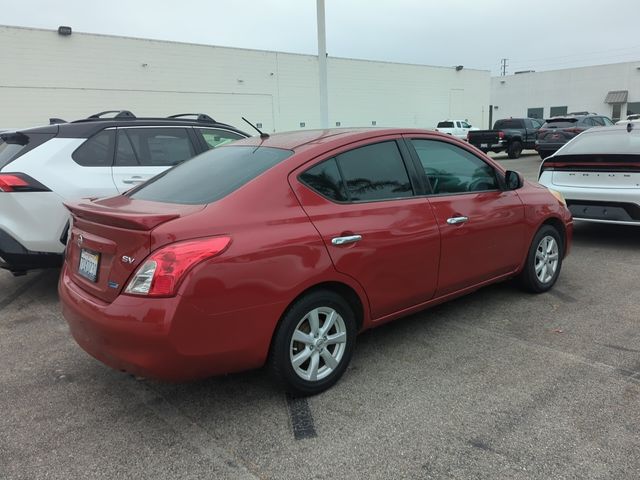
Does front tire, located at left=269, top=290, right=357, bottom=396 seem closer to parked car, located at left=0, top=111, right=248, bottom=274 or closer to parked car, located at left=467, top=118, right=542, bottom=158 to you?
parked car, located at left=0, top=111, right=248, bottom=274

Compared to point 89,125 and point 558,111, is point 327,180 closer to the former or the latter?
point 89,125

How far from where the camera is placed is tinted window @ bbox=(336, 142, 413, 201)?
3.41 meters

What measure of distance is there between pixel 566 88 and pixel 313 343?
59.6 metres

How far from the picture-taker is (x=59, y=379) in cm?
351

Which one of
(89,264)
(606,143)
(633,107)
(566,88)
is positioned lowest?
(89,264)

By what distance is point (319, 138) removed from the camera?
3.57 meters

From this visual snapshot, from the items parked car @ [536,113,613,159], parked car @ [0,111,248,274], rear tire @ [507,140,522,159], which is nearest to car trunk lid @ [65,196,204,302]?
parked car @ [0,111,248,274]

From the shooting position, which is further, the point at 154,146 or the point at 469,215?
the point at 154,146

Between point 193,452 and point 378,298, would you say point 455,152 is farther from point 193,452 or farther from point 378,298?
point 193,452

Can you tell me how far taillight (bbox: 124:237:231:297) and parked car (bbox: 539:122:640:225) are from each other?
221 inches

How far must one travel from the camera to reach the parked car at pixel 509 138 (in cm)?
2312

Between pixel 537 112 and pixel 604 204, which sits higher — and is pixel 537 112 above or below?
above

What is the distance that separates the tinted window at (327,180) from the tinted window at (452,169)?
2.80 feet

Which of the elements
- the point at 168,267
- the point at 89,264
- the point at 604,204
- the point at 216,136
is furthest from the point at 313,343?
the point at 604,204
